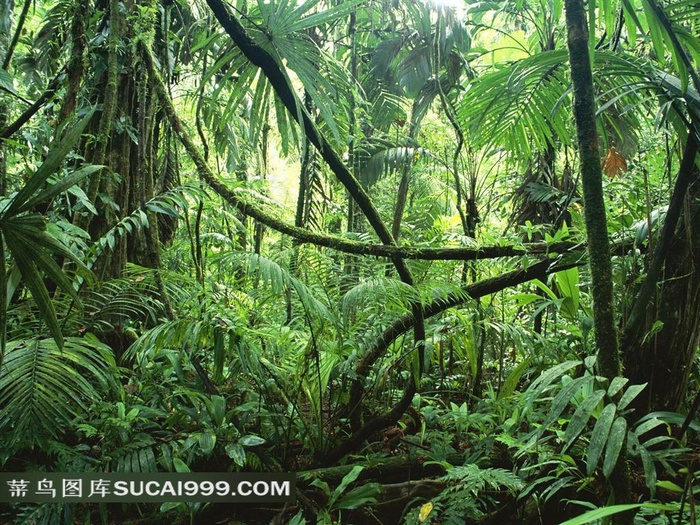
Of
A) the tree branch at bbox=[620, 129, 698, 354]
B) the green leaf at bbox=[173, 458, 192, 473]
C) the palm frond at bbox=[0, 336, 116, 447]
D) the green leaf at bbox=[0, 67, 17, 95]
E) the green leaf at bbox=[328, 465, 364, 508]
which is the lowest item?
the green leaf at bbox=[328, 465, 364, 508]

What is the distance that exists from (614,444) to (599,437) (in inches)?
1.1

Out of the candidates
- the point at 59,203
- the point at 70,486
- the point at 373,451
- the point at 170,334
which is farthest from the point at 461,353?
the point at 59,203

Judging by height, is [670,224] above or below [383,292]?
above

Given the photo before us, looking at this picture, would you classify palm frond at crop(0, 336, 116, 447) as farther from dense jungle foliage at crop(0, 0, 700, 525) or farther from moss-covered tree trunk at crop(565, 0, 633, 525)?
moss-covered tree trunk at crop(565, 0, 633, 525)

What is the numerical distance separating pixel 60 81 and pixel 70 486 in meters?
2.07

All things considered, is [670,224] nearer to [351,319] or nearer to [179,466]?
[351,319]

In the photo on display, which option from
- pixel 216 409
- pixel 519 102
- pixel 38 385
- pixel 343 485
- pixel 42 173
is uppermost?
pixel 519 102

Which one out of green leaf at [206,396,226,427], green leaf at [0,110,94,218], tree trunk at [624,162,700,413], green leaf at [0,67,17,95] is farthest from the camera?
green leaf at [0,67,17,95]

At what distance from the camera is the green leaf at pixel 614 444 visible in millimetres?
946

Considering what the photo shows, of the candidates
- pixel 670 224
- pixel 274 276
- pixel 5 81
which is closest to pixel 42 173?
pixel 274 276

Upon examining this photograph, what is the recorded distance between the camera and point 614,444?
98 cm

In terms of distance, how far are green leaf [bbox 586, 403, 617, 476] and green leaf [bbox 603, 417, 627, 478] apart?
0.01 metres

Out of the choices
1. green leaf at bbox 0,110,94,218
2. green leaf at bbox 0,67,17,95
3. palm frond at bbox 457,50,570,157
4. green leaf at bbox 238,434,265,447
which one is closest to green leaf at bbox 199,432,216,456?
green leaf at bbox 238,434,265,447

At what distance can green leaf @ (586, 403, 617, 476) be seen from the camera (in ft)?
3.13
